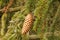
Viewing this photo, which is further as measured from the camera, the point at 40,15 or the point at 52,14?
the point at 52,14

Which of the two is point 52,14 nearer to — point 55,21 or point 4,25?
point 55,21

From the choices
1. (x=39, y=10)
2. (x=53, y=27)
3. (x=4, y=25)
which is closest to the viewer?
(x=39, y=10)

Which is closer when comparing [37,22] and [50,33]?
[37,22]

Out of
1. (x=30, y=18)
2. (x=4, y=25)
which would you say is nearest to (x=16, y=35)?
(x=30, y=18)

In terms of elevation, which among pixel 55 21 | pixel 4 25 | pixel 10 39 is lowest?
pixel 4 25

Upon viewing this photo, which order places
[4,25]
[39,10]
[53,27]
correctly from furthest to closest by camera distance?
[4,25] → [53,27] → [39,10]

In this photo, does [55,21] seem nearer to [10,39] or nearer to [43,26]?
[43,26]

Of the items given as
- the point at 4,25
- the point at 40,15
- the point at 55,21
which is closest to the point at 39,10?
the point at 40,15

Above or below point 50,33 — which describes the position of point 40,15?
above

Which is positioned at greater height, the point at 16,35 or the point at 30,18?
the point at 30,18
